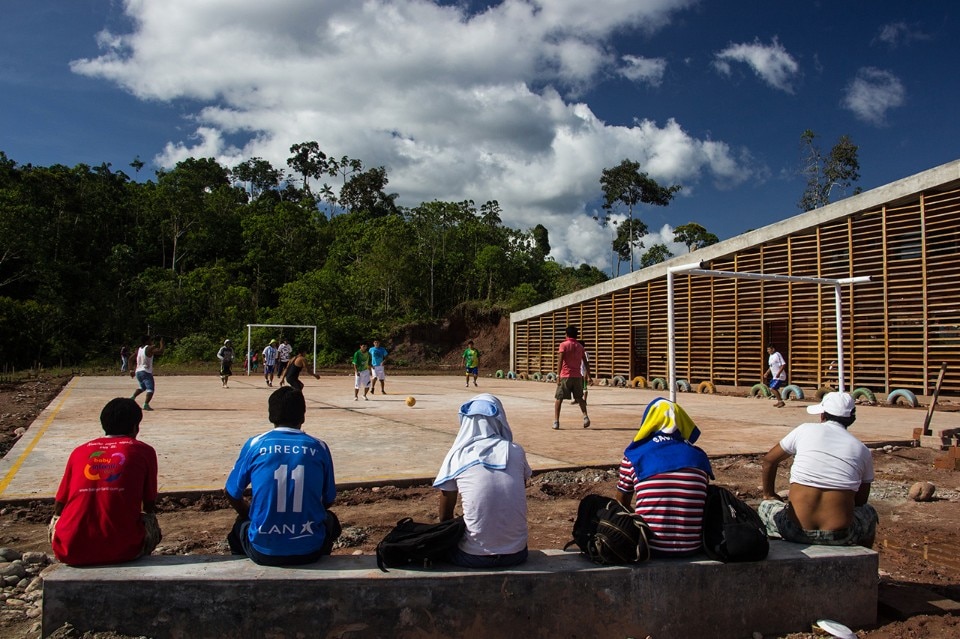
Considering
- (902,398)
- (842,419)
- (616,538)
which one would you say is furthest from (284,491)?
(902,398)

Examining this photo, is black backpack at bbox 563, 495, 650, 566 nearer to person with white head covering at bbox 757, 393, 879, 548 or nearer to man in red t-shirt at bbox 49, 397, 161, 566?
person with white head covering at bbox 757, 393, 879, 548

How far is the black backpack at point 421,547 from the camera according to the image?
3.70 metres

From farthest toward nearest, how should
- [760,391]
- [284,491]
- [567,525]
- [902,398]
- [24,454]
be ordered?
1. [760,391]
2. [902,398]
3. [24,454]
4. [567,525]
5. [284,491]

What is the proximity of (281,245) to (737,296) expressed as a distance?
42.3 m

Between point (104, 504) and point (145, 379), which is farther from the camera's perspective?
point (145, 379)

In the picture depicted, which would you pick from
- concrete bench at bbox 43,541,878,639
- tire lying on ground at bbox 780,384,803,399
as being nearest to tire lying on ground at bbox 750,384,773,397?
tire lying on ground at bbox 780,384,803,399

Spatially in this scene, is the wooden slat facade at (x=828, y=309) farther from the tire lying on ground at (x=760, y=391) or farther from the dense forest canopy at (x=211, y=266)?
the dense forest canopy at (x=211, y=266)

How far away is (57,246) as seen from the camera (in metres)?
47.8

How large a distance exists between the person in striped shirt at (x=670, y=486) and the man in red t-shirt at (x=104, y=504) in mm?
2698

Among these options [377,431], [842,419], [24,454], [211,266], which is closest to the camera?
[842,419]

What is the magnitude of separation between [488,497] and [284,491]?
1045 mm

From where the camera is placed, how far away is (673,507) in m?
3.89

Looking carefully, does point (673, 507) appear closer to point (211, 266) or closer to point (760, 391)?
point (760, 391)

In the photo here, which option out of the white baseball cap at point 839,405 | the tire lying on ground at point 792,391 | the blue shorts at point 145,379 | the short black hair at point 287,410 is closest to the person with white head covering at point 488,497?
the short black hair at point 287,410
